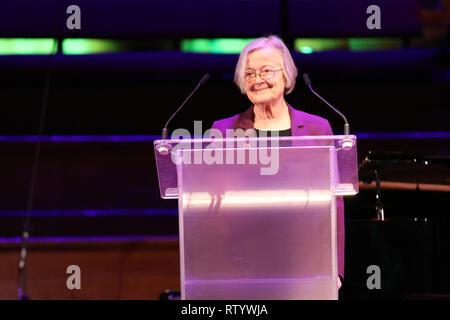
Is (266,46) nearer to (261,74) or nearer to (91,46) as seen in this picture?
(261,74)

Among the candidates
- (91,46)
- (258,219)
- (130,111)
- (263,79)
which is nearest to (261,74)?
(263,79)

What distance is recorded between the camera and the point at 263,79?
82.3 inches

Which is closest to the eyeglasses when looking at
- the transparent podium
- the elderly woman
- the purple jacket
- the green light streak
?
the elderly woman

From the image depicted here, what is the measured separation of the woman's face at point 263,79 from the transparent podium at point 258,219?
Answer: 0.61 metres

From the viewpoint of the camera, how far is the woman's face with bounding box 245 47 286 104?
2084mm

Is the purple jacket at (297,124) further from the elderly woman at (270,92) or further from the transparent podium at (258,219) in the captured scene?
the transparent podium at (258,219)

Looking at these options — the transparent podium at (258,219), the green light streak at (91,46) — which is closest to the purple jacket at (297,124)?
the transparent podium at (258,219)

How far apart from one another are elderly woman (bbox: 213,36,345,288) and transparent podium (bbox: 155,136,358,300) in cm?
50

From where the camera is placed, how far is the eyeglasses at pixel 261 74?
2.07 metres

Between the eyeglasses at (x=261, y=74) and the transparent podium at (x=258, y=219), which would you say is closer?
the transparent podium at (x=258, y=219)

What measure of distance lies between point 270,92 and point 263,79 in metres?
0.06
